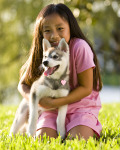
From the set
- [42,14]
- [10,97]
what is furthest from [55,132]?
[10,97]

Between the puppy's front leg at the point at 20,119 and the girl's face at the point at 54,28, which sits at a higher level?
the girl's face at the point at 54,28

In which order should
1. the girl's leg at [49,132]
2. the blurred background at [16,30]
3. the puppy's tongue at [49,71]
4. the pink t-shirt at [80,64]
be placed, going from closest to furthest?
1. the puppy's tongue at [49,71]
2. the girl's leg at [49,132]
3. the pink t-shirt at [80,64]
4. the blurred background at [16,30]

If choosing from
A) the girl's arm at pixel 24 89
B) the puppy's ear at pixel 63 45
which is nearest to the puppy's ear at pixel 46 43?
the puppy's ear at pixel 63 45

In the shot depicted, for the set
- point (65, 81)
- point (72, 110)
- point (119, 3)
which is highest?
point (119, 3)

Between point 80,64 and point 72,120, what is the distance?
0.71 m

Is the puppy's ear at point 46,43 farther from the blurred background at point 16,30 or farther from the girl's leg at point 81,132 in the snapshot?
the blurred background at point 16,30

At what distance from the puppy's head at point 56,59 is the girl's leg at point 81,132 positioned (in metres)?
0.67

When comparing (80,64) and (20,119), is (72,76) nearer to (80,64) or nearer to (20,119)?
(80,64)

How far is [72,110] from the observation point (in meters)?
3.18

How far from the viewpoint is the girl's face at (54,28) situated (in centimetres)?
302

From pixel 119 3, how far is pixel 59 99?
26.8 feet

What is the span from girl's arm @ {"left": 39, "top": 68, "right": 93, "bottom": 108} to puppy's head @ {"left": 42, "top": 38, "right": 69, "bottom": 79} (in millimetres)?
293

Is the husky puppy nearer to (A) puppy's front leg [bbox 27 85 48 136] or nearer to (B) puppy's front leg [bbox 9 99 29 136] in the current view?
(A) puppy's front leg [bbox 27 85 48 136]

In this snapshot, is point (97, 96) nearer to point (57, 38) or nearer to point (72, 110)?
point (72, 110)
